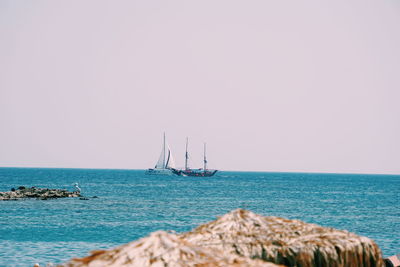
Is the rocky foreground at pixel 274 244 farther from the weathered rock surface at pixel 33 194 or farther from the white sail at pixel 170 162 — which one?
the white sail at pixel 170 162

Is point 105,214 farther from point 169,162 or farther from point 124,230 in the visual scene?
point 169,162

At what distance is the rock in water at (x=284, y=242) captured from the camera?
8.09 m

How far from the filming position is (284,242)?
8344 mm

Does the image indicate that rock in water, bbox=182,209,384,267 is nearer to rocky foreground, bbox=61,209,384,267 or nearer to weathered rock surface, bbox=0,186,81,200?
rocky foreground, bbox=61,209,384,267

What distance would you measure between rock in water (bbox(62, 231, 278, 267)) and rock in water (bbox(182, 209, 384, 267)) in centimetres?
130

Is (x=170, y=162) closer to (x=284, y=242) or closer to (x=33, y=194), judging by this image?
(x=33, y=194)

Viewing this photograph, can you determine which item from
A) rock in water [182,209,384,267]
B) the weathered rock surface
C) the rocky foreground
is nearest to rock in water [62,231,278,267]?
the rocky foreground

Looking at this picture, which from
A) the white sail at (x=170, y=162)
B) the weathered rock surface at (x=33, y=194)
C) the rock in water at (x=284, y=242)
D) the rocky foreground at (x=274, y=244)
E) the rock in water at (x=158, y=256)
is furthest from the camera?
the white sail at (x=170, y=162)

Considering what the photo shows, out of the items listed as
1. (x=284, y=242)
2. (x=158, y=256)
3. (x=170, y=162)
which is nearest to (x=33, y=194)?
(x=284, y=242)

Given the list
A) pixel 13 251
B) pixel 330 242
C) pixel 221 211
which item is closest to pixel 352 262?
pixel 330 242

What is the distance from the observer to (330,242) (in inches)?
340

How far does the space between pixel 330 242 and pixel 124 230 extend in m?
29.9

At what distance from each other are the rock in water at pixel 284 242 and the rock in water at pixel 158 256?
4.28 ft

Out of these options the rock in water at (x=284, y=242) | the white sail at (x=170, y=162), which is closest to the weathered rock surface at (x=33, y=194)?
the rock in water at (x=284, y=242)
